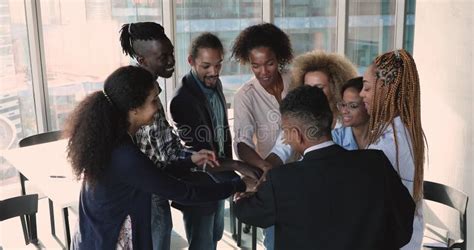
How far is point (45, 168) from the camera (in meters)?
3.28

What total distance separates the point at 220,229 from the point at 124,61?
3.02m

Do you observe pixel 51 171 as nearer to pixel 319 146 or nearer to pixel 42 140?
pixel 42 140

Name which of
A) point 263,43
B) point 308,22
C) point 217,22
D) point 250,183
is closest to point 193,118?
point 250,183

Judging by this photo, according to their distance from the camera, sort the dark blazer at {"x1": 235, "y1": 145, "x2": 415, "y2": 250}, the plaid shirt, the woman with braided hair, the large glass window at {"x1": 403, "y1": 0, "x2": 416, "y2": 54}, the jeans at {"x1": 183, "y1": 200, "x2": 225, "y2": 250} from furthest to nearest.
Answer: the large glass window at {"x1": 403, "y1": 0, "x2": 416, "y2": 54} → the jeans at {"x1": 183, "y1": 200, "x2": 225, "y2": 250} → the plaid shirt → the woman with braided hair → the dark blazer at {"x1": 235, "y1": 145, "x2": 415, "y2": 250}

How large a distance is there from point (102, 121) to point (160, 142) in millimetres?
475

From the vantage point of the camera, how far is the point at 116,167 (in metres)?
1.75

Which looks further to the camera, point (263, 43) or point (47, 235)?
point (47, 235)

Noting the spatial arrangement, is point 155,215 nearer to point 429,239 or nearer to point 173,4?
point 429,239

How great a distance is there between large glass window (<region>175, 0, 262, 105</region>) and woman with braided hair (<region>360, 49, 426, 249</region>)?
375cm

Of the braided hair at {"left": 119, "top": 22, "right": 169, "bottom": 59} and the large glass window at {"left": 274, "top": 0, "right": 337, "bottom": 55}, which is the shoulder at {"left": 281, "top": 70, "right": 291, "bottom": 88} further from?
the large glass window at {"left": 274, "top": 0, "right": 337, "bottom": 55}

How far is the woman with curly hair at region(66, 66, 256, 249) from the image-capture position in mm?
1738

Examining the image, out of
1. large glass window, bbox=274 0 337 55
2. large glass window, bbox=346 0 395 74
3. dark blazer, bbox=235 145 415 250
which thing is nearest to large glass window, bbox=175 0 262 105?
large glass window, bbox=274 0 337 55

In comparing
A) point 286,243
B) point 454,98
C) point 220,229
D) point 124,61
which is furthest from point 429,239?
point 124,61

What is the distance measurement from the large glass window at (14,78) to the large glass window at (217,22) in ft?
5.29
